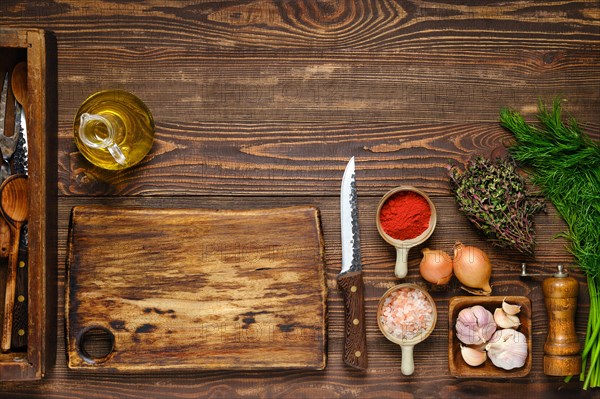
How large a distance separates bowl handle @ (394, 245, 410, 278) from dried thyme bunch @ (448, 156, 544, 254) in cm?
16

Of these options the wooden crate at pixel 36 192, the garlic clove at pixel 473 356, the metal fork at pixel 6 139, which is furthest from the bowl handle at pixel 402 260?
the metal fork at pixel 6 139

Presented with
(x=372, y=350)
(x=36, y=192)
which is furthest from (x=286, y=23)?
(x=372, y=350)

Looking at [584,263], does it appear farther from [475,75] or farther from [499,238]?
[475,75]

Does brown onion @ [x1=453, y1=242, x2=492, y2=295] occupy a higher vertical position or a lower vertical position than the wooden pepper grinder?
higher

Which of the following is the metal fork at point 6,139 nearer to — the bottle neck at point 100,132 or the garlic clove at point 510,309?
the bottle neck at point 100,132

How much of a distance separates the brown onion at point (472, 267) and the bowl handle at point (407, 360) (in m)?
0.19

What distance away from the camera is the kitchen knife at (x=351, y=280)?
4.87 feet

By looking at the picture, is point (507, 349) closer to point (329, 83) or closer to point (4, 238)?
point (329, 83)

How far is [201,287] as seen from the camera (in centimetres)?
149

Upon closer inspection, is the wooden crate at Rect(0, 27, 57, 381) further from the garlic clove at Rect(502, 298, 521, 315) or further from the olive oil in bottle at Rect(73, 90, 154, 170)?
the garlic clove at Rect(502, 298, 521, 315)

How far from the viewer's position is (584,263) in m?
1.51

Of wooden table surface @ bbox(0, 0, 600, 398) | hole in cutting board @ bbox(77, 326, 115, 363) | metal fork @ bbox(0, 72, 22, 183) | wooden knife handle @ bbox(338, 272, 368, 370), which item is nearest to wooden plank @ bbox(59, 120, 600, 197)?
wooden table surface @ bbox(0, 0, 600, 398)

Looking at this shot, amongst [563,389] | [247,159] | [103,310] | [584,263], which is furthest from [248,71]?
[563,389]

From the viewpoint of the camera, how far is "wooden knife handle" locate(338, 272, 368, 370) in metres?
1.48
